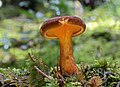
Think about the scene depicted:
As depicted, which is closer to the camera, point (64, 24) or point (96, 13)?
point (64, 24)

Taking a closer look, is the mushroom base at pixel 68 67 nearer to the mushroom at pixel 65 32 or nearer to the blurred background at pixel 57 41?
the mushroom at pixel 65 32

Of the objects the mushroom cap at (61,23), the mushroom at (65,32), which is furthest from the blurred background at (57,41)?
the mushroom cap at (61,23)

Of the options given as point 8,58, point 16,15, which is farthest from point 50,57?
point 16,15

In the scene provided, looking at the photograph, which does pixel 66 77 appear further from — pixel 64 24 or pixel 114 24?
pixel 114 24

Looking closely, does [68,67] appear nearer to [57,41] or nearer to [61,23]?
[61,23]

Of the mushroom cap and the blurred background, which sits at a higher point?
the mushroom cap

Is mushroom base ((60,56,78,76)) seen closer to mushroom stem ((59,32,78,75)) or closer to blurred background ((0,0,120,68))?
mushroom stem ((59,32,78,75))

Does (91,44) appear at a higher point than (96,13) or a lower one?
lower

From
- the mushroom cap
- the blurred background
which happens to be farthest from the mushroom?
the blurred background
